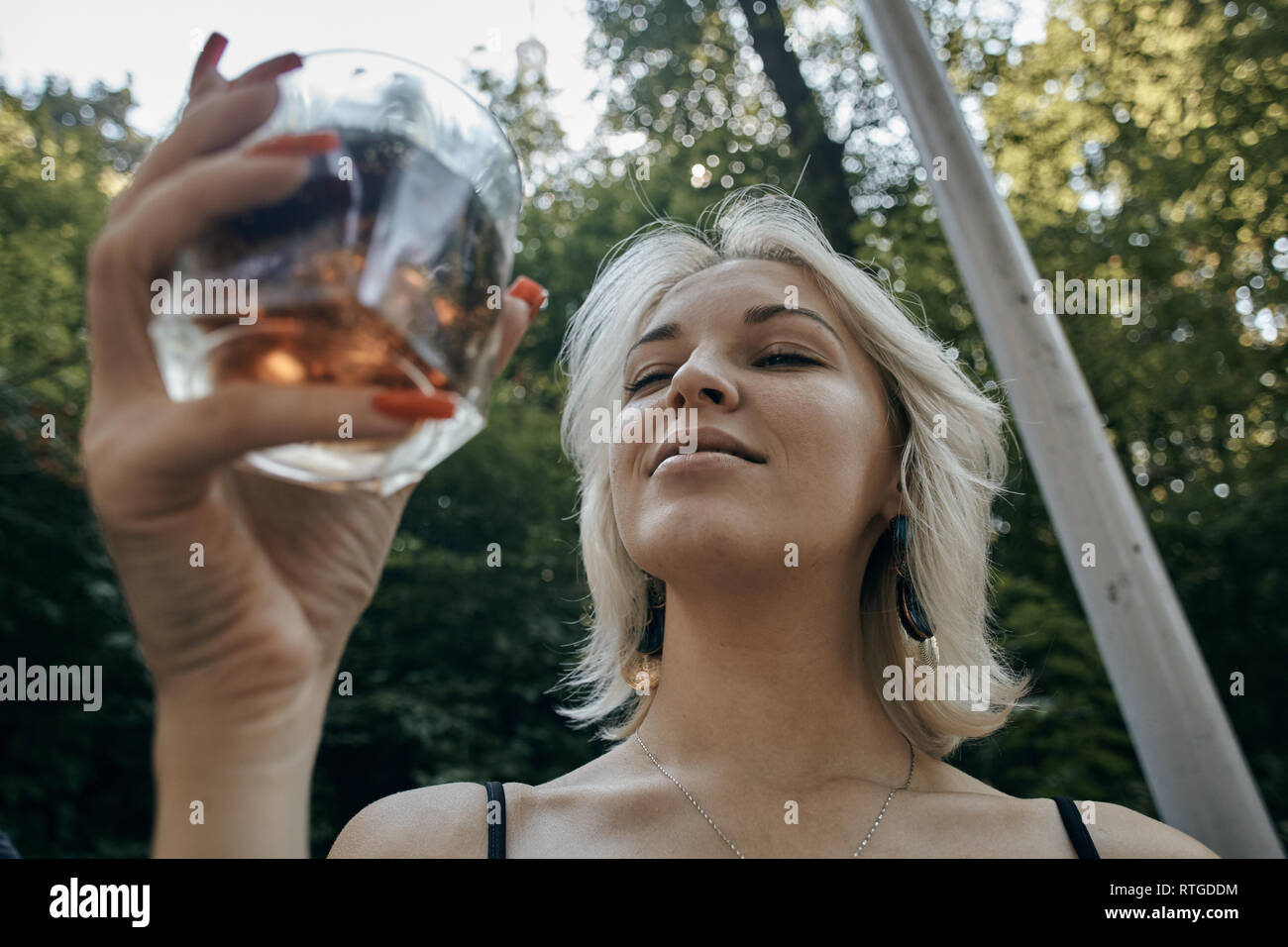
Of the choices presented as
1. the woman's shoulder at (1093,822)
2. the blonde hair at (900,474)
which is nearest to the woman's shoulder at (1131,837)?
the woman's shoulder at (1093,822)

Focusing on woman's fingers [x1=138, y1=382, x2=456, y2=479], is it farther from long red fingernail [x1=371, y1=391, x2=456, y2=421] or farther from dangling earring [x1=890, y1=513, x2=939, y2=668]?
dangling earring [x1=890, y1=513, x2=939, y2=668]

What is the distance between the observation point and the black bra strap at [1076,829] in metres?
1.71

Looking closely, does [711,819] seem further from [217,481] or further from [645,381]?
[217,481]

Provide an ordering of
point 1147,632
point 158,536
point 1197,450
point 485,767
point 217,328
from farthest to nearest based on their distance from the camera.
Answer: point 1197,450, point 485,767, point 1147,632, point 158,536, point 217,328

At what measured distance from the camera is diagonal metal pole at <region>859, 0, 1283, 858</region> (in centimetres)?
253

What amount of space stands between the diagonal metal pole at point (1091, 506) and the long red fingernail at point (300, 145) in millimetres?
2581

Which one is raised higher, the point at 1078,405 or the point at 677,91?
the point at 677,91

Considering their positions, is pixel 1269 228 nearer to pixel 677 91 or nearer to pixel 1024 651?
pixel 1024 651

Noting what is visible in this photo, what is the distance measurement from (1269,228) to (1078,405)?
5875mm

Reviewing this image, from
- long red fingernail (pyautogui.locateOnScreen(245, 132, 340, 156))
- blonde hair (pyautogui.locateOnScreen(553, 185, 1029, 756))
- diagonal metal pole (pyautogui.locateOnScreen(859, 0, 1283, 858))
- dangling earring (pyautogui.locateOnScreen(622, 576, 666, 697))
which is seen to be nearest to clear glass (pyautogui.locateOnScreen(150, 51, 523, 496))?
long red fingernail (pyautogui.locateOnScreen(245, 132, 340, 156))

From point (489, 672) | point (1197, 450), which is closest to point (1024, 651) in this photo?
point (1197, 450)

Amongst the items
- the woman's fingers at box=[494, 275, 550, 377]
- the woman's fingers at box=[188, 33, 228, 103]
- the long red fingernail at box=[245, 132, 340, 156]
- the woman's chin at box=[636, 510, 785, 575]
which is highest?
the woman's fingers at box=[188, 33, 228, 103]

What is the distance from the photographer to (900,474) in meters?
1.98
